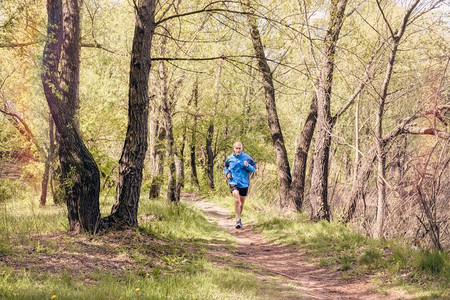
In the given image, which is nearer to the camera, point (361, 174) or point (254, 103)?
point (361, 174)

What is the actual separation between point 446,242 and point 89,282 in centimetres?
576

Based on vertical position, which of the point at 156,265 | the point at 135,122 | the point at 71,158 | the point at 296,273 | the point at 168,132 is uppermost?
the point at 168,132

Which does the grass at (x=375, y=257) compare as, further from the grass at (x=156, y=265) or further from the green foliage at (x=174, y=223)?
the green foliage at (x=174, y=223)

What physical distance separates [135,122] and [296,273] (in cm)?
386

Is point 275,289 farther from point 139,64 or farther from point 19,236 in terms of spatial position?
point 139,64

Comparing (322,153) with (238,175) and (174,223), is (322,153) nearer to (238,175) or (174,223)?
(238,175)

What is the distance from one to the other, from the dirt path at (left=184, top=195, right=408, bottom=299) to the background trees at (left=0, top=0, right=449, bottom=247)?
1.53 metres

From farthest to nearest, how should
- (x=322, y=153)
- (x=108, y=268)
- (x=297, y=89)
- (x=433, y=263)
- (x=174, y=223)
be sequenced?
(x=322, y=153)
(x=174, y=223)
(x=297, y=89)
(x=433, y=263)
(x=108, y=268)

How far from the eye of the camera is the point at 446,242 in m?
6.68

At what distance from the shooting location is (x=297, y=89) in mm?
6348

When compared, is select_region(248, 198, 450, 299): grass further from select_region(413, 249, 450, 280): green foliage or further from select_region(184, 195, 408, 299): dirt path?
select_region(184, 195, 408, 299): dirt path

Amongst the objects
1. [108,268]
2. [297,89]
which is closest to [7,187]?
[108,268]

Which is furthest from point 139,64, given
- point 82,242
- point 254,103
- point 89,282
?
point 254,103

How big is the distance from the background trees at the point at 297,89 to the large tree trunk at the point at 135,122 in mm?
37
